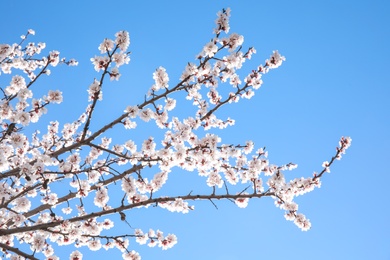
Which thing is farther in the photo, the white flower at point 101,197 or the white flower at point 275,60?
the white flower at point 275,60

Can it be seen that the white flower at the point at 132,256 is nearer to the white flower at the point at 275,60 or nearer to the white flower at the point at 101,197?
the white flower at the point at 101,197

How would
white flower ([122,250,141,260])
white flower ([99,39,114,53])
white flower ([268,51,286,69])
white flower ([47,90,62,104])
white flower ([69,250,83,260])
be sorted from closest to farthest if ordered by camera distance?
white flower ([99,39,114,53]) → white flower ([69,250,83,260]) → white flower ([47,90,62,104]) → white flower ([122,250,141,260]) → white flower ([268,51,286,69])

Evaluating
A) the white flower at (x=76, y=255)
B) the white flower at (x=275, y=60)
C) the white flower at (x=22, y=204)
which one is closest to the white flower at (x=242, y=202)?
the white flower at (x=76, y=255)

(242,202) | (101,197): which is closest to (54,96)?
(101,197)

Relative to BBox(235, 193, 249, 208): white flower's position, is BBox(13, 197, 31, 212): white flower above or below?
above

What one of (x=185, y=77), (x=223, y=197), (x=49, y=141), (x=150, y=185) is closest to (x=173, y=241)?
(x=150, y=185)

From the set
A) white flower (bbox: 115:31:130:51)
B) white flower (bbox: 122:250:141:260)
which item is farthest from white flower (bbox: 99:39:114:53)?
white flower (bbox: 122:250:141:260)

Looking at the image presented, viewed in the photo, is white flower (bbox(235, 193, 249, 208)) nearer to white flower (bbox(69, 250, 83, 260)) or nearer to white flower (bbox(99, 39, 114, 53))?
white flower (bbox(69, 250, 83, 260))

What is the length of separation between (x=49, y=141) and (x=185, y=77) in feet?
16.4

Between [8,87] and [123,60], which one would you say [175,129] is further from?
[8,87]

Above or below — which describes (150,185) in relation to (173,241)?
above

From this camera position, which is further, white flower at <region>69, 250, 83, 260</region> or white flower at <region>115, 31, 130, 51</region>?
white flower at <region>69, 250, 83, 260</region>

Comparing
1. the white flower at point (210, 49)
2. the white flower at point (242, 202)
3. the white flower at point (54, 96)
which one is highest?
the white flower at point (210, 49)

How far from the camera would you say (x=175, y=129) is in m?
7.19
